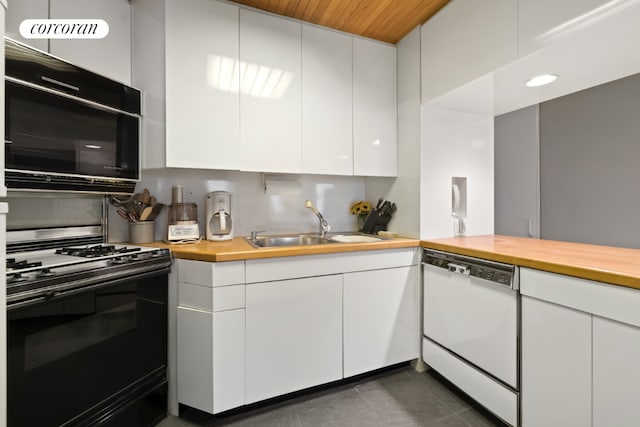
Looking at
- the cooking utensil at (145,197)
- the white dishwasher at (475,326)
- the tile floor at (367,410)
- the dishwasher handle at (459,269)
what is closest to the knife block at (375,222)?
the white dishwasher at (475,326)

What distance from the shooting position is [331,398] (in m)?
1.67

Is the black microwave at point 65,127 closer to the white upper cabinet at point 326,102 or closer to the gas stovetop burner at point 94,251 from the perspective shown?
the gas stovetop burner at point 94,251

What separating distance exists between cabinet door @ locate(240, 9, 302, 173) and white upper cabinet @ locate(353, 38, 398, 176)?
0.44 metres

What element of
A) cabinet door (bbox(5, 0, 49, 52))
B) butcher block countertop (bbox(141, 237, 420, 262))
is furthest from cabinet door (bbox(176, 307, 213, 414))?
cabinet door (bbox(5, 0, 49, 52))

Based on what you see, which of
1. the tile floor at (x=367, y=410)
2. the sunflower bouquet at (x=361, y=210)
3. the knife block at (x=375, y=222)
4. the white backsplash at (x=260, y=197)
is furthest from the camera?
the sunflower bouquet at (x=361, y=210)

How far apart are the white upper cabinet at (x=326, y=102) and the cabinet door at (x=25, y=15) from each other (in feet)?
4.21

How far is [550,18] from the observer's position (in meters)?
1.21

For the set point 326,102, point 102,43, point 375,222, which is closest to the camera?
point 102,43

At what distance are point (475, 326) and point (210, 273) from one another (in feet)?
4.56

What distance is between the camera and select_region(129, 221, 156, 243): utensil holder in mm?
1686

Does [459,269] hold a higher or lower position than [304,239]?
lower

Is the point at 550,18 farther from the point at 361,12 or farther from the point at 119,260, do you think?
the point at 119,260

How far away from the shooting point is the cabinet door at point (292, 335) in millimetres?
1497

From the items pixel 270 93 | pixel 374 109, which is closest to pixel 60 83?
pixel 270 93
